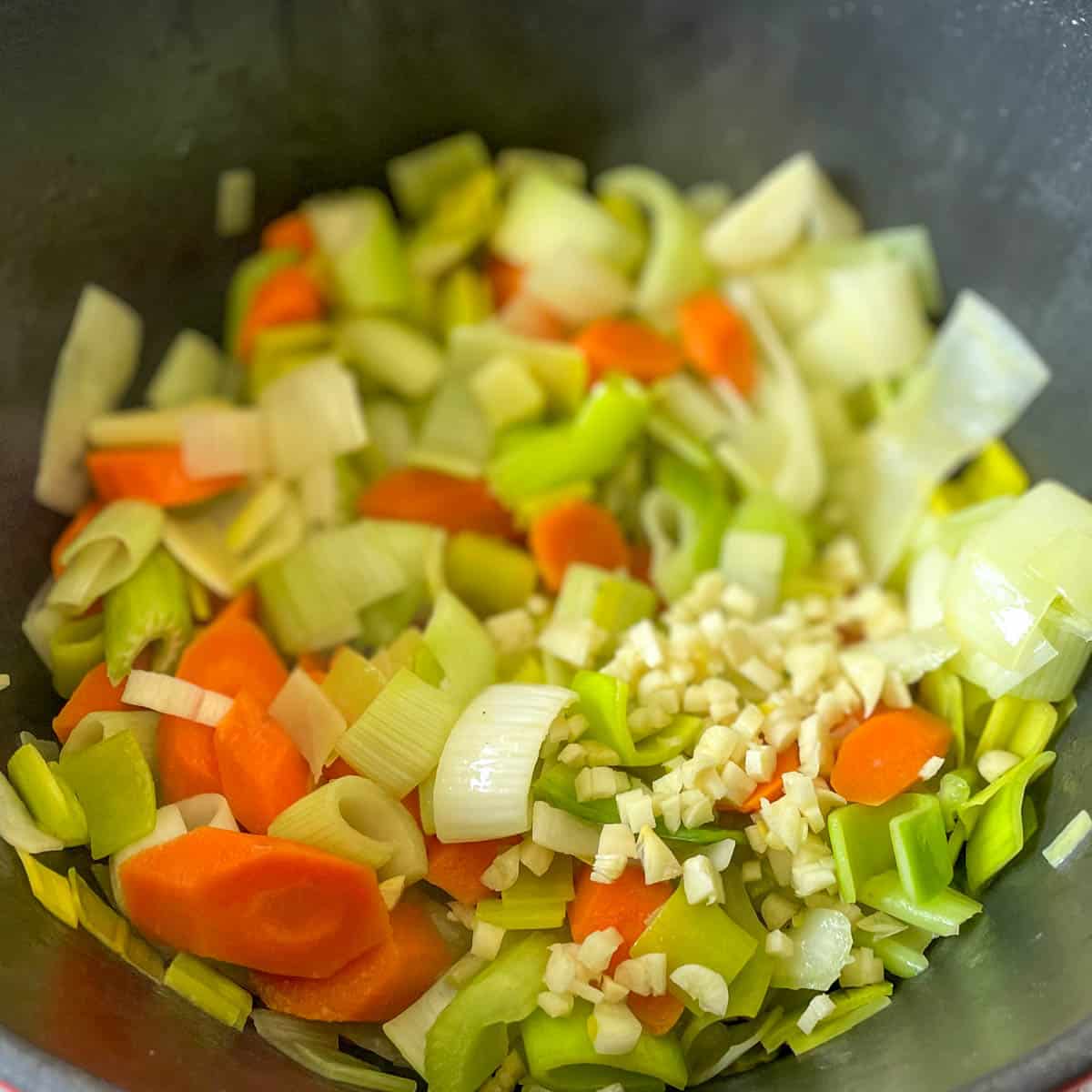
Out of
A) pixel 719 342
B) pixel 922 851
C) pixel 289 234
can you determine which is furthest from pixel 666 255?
pixel 922 851

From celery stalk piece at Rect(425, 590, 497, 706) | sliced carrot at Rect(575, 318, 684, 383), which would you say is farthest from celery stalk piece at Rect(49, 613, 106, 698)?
sliced carrot at Rect(575, 318, 684, 383)

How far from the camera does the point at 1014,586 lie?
3.76ft

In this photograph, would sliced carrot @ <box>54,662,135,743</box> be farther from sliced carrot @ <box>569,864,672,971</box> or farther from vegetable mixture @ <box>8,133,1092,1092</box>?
sliced carrot @ <box>569,864,672,971</box>

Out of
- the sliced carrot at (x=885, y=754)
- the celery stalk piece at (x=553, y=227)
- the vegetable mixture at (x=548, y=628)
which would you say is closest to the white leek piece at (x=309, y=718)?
the vegetable mixture at (x=548, y=628)

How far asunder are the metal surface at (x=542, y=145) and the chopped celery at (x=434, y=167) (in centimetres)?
2

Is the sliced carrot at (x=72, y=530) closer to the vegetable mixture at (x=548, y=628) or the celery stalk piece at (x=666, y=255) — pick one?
Result: the vegetable mixture at (x=548, y=628)

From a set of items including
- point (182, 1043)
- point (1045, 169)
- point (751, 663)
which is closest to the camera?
point (182, 1043)

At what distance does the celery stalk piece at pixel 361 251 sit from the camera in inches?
63.3

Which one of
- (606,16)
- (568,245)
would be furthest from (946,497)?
(606,16)

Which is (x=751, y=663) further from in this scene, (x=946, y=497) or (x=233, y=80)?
(x=233, y=80)

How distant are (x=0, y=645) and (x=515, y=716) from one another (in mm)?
536

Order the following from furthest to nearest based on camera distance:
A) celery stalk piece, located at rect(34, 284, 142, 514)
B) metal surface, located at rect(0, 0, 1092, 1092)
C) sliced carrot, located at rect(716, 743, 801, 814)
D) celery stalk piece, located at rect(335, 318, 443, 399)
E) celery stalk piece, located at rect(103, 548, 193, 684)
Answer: celery stalk piece, located at rect(335, 318, 443, 399) → celery stalk piece, located at rect(34, 284, 142, 514) → celery stalk piece, located at rect(103, 548, 193, 684) → sliced carrot, located at rect(716, 743, 801, 814) → metal surface, located at rect(0, 0, 1092, 1092)

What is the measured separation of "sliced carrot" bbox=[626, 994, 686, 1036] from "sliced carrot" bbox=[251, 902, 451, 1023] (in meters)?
0.19

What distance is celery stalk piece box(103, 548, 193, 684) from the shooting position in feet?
3.99
